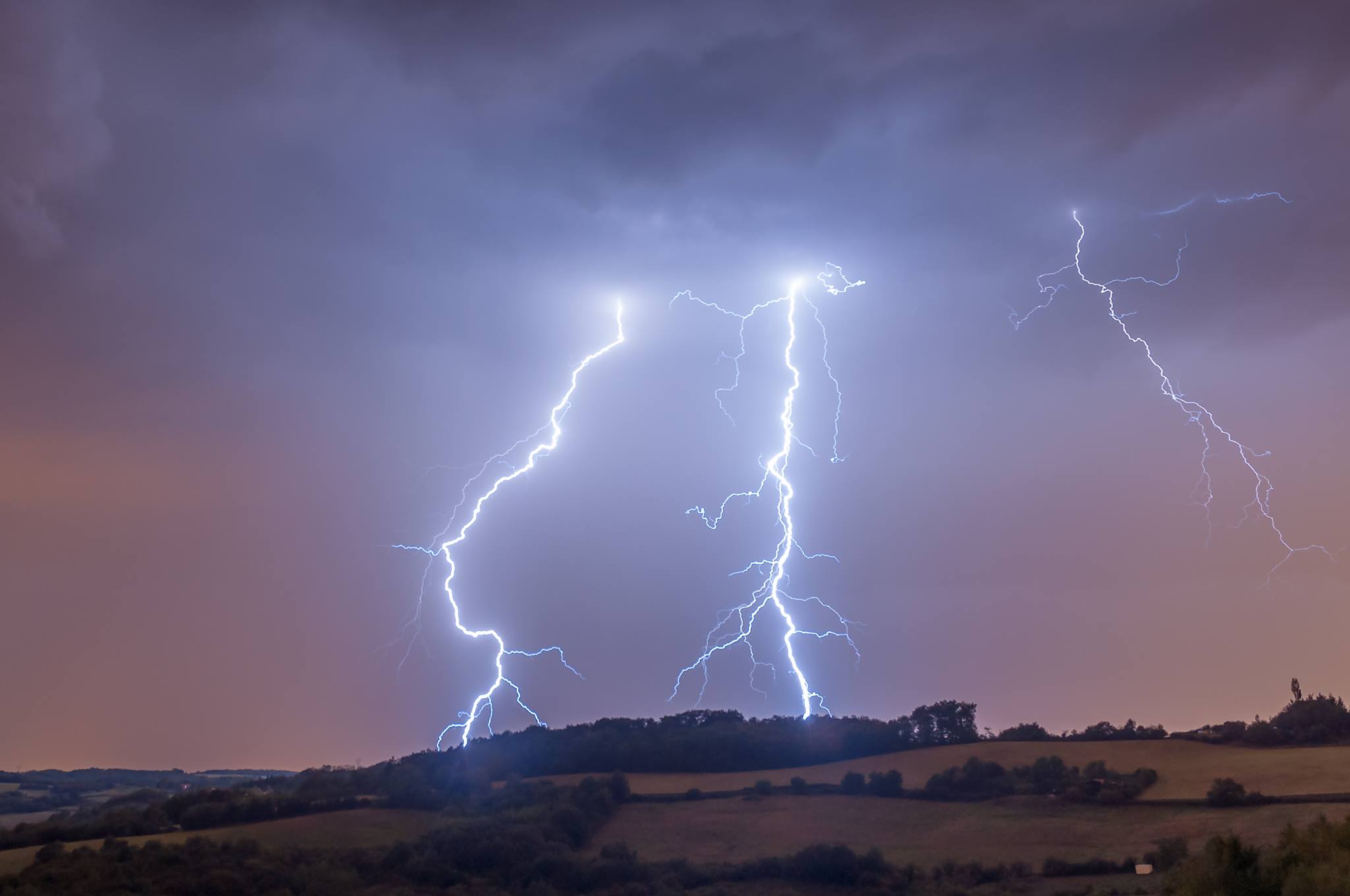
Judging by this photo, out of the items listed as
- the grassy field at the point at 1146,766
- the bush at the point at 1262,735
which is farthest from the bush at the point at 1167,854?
the bush at the point at 1262,735

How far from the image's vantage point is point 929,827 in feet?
86.9

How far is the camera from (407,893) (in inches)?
834

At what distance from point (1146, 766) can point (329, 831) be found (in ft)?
74.9

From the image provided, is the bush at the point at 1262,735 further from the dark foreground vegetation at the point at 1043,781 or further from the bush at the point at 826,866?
the bush at the point at 826,866

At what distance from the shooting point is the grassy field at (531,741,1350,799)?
25156 mm

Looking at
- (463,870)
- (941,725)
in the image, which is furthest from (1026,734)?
(463,870)

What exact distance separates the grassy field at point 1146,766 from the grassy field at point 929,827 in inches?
70.1

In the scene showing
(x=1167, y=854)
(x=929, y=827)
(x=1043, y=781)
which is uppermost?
(x=1043, y=781)

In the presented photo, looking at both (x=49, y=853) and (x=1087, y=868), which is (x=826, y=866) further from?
(x=49, y=853)

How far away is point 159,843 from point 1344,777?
27.3 meters

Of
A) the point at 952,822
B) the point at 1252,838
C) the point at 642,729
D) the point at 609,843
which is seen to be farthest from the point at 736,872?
the point at 642,729

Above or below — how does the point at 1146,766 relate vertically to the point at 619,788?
below

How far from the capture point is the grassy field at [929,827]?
22547 millimetres

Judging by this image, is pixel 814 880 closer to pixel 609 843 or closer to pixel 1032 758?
pixel 609 843
